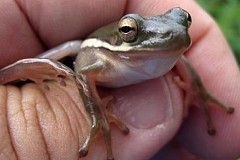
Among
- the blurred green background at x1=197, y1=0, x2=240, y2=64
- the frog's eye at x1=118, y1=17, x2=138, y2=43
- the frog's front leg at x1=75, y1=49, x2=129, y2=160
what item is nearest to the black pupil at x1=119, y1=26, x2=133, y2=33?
the frog's eye at x1=118, y1=17, x2=138, y2=43

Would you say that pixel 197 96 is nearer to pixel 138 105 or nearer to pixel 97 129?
pixel 138 105

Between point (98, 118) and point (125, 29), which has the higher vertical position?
point (125, 29)

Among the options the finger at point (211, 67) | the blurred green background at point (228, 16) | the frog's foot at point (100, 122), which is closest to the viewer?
the frog's foot at point (100, 122)

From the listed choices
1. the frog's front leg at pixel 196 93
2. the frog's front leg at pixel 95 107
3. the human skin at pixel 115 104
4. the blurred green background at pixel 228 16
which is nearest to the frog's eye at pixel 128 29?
the frog's front leg at pixel 95 107

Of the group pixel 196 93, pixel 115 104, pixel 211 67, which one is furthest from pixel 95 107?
pixel 211 67

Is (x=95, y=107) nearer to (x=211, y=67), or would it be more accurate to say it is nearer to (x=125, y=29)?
(x=125, y=29)

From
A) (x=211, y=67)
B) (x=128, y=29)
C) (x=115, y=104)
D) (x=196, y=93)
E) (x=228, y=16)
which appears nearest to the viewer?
(x=128, y=29)

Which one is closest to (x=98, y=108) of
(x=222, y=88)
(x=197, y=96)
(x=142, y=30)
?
(x=142, y=30)

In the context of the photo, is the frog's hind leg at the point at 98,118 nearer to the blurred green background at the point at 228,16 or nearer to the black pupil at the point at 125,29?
the black pupil at the point at 125,29
